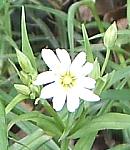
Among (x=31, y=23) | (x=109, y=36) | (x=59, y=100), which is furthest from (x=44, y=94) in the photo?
(x=31, y=23)

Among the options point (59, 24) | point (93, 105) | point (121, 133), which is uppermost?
point (59, 24)

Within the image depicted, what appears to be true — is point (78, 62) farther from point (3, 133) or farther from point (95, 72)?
point (3, 133)

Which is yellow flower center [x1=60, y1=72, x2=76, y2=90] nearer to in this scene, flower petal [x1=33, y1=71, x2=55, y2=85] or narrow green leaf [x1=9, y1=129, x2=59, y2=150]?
flower petal [x1=33, y1=71, x2=55, y2=85]

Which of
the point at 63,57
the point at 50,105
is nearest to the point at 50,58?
the point at 63,57

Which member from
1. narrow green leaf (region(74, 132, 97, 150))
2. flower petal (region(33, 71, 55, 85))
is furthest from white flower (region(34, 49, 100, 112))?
narrow green leaf (region(74, 132, 97, 150))

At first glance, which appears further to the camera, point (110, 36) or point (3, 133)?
point (110, 36)

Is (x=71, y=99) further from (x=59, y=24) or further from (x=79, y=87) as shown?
(x=59, y=24)

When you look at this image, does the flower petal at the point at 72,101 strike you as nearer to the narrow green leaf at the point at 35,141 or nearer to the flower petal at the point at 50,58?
the flower petal at the point at 50,58

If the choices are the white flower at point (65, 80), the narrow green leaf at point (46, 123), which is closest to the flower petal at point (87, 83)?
the white flower at point (65, 80)
